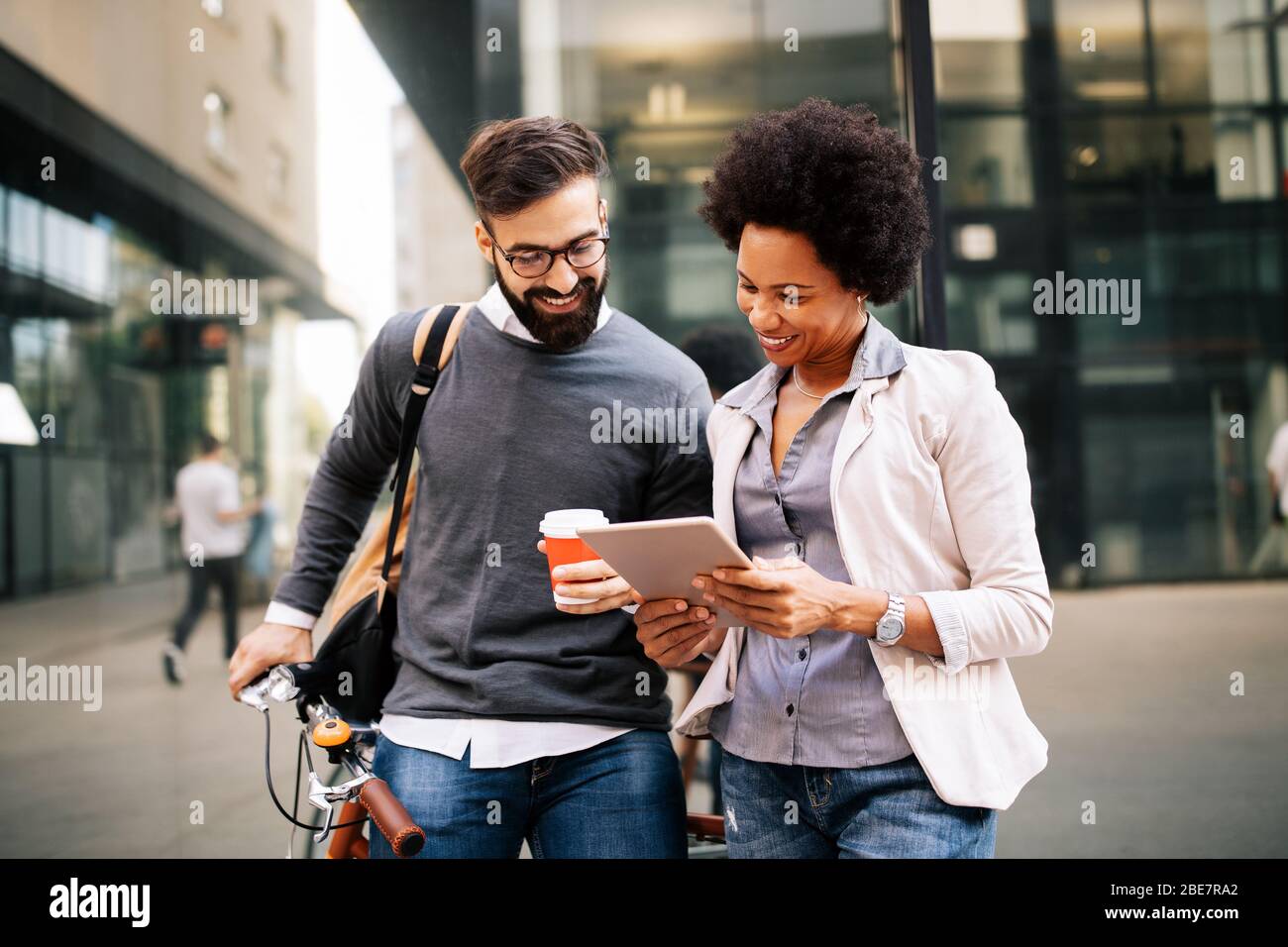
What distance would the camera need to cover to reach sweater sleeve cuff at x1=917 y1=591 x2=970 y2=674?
1452 millimetres

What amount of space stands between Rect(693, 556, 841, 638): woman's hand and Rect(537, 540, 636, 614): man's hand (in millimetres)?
179

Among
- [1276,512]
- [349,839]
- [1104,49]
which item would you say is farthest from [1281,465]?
[349,839]

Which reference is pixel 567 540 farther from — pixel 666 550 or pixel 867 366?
pixel 867 366

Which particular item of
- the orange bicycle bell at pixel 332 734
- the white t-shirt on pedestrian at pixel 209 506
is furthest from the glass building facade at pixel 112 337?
the orange bicycle bell at pixel 332 734

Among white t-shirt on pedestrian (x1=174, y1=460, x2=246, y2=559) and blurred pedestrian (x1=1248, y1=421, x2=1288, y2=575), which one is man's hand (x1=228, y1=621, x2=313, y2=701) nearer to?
white t-shirt on pedestrian (x1=174, y1=460, x2=246, y2=559)

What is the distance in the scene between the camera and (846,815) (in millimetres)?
1562

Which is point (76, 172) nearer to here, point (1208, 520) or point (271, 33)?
point (271, 33)

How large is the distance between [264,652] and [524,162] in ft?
3.68

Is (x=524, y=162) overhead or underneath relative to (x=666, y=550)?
overhead

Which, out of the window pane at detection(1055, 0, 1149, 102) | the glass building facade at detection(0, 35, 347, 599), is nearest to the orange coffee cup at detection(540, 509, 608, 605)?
the glass building facade at detection(0, 35, 347, 599)
